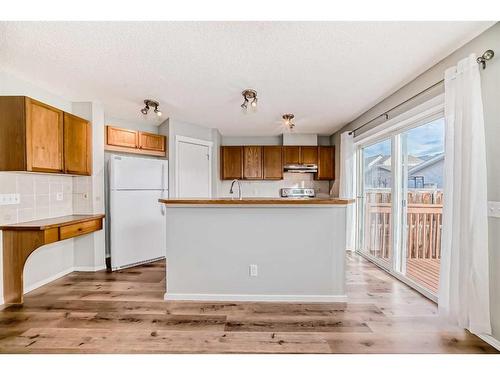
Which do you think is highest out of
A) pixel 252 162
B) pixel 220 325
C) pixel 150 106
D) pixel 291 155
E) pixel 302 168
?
pixel 150 106

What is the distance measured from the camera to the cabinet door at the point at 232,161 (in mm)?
5371

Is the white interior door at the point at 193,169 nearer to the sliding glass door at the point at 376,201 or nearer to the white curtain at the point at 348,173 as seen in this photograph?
the white curtain at the point at 348,173

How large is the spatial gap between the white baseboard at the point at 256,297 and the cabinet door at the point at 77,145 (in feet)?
7.01

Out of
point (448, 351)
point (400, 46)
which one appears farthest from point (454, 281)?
point (400, 46)

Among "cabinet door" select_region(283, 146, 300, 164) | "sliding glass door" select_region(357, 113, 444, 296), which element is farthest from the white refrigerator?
"sliding glass door" select_region(357, 113, 444, 296)

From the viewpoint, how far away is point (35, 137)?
2.71 m

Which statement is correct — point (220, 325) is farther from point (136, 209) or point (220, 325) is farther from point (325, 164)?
point (325, 164)

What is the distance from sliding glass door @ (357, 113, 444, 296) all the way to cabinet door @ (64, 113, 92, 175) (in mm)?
4282

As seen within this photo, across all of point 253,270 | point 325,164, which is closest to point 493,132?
point 253,270

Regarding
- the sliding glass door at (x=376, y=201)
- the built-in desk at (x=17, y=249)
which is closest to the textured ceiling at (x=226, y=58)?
the sliding glass door at (x=376, y=201)

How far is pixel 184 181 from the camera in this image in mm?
4621

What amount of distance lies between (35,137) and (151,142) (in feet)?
5.74
